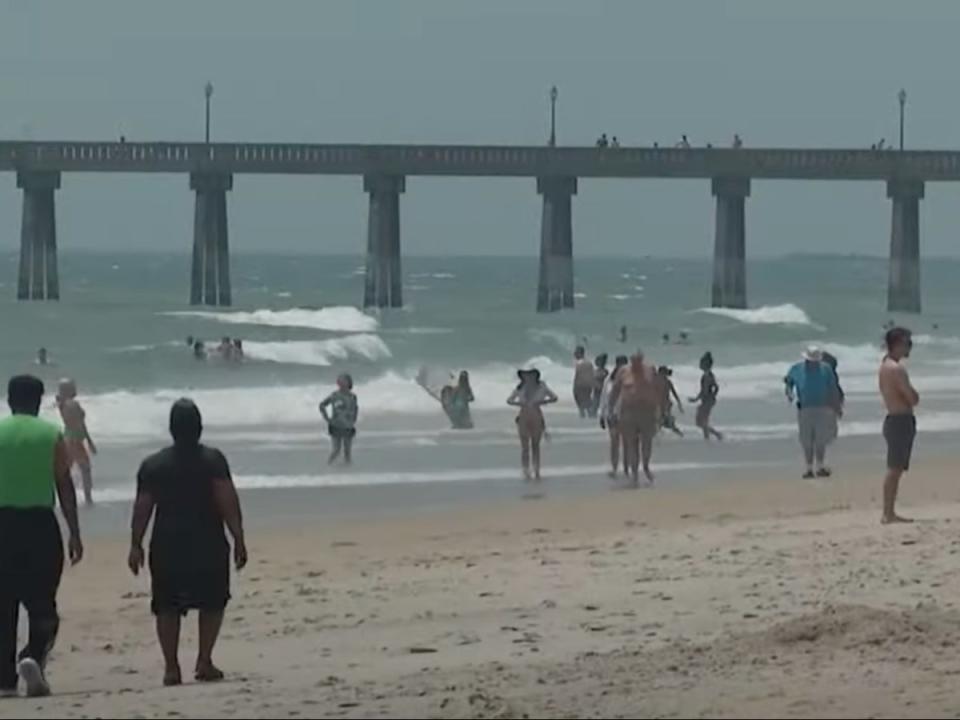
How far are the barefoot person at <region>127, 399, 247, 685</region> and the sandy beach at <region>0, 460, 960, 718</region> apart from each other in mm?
336

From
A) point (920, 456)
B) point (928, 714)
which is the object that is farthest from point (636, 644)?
point (920, 456)

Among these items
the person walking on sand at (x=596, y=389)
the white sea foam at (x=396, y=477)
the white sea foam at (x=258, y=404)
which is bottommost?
the white sea foam at (x=396, y=477)

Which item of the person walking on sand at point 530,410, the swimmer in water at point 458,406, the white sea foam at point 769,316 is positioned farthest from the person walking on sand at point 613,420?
the white sea foam at point 769,316

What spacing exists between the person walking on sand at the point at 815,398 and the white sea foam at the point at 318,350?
3181cm

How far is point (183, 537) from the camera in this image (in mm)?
8938

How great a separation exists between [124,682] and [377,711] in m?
1.87

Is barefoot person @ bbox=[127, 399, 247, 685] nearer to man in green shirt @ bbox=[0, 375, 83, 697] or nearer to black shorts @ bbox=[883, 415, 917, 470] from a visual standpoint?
man in green shirt @ bbox=[0, 375, 83, 697]

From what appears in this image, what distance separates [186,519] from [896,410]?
662 centimetres

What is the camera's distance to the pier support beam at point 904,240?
76750mm

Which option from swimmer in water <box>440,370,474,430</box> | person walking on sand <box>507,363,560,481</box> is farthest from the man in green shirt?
swimmer in water <box>440,370,474,430</box>

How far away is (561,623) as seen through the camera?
1052 centimetres

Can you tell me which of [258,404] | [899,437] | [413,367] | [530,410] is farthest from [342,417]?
[413,367]

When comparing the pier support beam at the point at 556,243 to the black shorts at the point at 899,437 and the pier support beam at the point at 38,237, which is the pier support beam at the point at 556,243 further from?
the black shorts at the point at 899,437

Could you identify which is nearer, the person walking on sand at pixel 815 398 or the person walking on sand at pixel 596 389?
the person walking on sand at pixel 815 398
